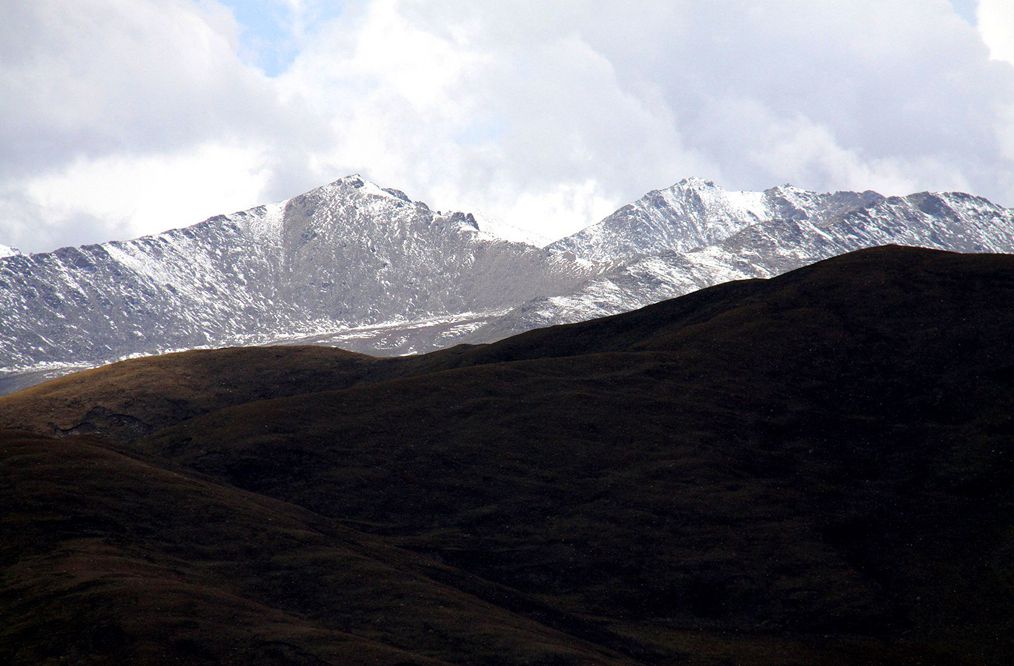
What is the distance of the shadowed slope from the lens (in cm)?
10731

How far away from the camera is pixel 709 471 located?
446 feet

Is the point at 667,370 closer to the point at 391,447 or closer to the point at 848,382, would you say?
the point at 848,382

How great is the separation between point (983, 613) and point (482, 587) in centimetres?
4538

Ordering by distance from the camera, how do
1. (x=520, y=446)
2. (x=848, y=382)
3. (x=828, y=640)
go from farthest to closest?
1. (x=848, y=382)
2. (x=520, y=446)
3. (x=828, y=640)

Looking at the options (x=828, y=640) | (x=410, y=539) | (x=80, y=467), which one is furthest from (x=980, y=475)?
(x=80, y=467)

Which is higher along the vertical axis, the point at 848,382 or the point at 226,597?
the point at 848,382

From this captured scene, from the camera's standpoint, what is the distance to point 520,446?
143 metres

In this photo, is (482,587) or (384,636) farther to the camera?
(482,587)

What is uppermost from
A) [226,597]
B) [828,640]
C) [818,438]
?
[818,438]

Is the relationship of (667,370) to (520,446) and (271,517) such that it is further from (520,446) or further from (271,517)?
(271,517)

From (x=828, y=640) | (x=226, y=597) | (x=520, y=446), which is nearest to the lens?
(x=226, y=597)

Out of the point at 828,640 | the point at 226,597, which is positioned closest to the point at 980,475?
the point at 828,640

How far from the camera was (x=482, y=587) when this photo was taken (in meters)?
108

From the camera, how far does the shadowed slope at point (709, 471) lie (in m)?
107
